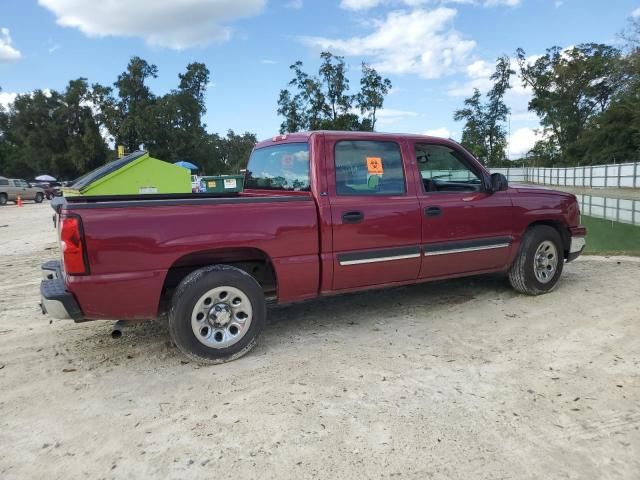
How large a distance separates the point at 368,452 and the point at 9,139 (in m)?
71.8

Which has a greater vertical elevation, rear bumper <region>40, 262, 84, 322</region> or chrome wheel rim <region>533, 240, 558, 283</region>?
rear bumper <region>40, 262, 84, 322</region>

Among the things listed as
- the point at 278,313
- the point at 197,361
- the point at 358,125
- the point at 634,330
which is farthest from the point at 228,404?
the point at 358,125

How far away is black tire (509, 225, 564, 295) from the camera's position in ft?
17.6

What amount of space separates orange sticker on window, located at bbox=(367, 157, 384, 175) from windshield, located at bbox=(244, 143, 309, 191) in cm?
58

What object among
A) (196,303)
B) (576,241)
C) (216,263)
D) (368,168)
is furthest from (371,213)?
(576,241)

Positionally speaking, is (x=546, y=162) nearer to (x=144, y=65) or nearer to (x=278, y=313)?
(x=144, y=65)

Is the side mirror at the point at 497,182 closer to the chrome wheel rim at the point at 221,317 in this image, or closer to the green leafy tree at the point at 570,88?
the chrome wheel rim at the point at 221,317

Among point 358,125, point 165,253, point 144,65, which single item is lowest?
point 165,253

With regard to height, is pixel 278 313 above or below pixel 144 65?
below

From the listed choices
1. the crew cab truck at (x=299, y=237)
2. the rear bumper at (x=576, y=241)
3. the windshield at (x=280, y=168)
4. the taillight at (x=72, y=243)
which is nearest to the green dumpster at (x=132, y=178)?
the crew cab truck at (x=299, y=237)

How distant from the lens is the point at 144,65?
180 feet

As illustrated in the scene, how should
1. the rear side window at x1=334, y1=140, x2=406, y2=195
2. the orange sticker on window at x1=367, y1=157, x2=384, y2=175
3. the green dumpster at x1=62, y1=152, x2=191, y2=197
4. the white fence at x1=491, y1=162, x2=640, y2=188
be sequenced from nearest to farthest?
1. the rear side window at x1=334, y1=140, x2=406, y2=195
2. the orange sticker on window at x1=367, y1=157, x2=384, y2=175
3. the green dumpster at x1=62, y1=152, x2=191, y2=197
4. the white fence at x1=491, y1=162, x2=640, y2=188

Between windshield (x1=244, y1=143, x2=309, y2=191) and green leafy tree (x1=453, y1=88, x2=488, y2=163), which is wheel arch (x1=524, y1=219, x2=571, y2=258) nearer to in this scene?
windshield (x1=244, y1=143, x2=309, y2=191)

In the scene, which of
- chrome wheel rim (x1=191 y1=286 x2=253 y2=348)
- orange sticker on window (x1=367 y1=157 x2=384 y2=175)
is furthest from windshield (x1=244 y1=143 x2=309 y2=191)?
chrome wheel rim (x1=191 y1=286 x2=253 y2=348)
